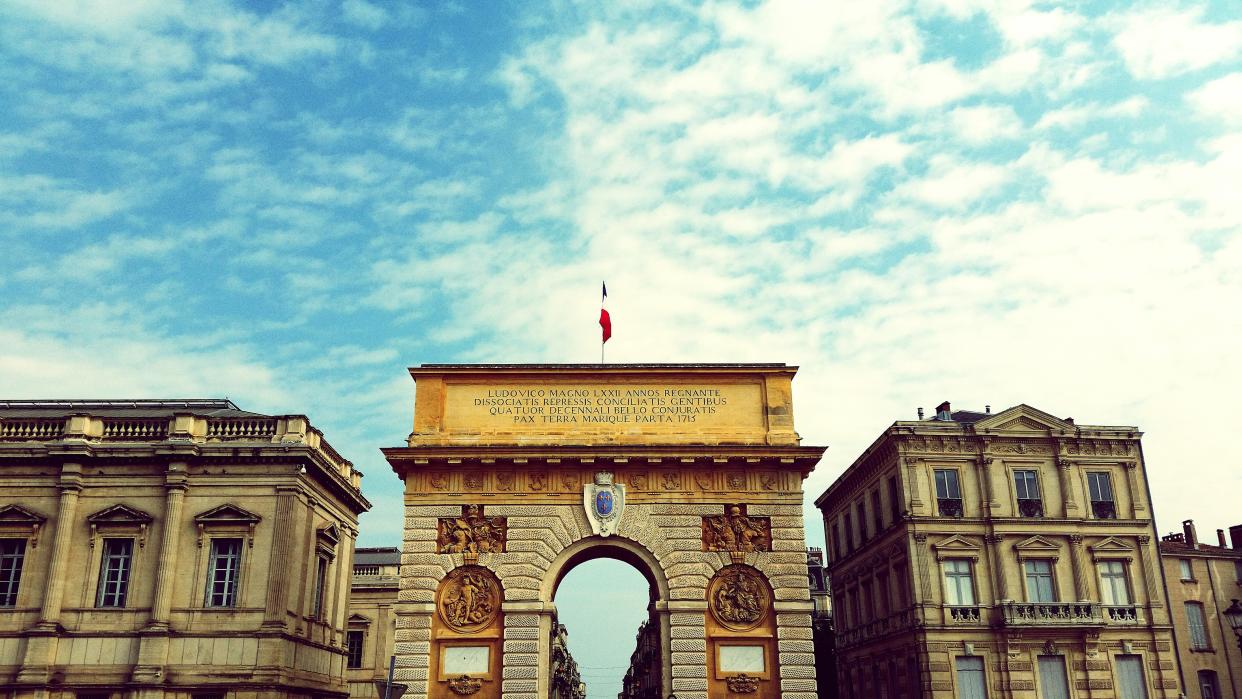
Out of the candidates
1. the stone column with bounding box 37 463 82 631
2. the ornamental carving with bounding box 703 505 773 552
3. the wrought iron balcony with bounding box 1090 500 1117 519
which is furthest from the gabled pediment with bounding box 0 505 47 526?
the wrought iron balcony with bounding box 1090 500 1117 519

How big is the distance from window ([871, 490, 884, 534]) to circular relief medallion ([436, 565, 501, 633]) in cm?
2000

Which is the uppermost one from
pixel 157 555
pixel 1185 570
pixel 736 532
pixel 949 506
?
pixel 949 506

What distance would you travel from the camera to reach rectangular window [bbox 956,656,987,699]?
34719 mm

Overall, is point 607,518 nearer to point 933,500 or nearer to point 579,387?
point 579,387

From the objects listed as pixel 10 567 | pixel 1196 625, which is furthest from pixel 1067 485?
pixel 10 567

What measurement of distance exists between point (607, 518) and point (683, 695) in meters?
5.13

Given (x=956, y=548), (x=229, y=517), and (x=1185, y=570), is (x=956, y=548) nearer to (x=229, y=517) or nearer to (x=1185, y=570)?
(x=1185, y=570)

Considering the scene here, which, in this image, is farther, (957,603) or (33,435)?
(957,603)

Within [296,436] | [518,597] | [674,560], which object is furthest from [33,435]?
[674,560]

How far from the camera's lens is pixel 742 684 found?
25.4 metres

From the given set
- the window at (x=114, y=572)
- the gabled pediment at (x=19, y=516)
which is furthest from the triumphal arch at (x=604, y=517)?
the gabled pediment at (x=19, y=516)

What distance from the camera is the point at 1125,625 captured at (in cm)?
3547

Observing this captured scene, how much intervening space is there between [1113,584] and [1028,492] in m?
4.57

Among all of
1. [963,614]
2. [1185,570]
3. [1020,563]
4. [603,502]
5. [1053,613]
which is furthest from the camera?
[1185,570]
